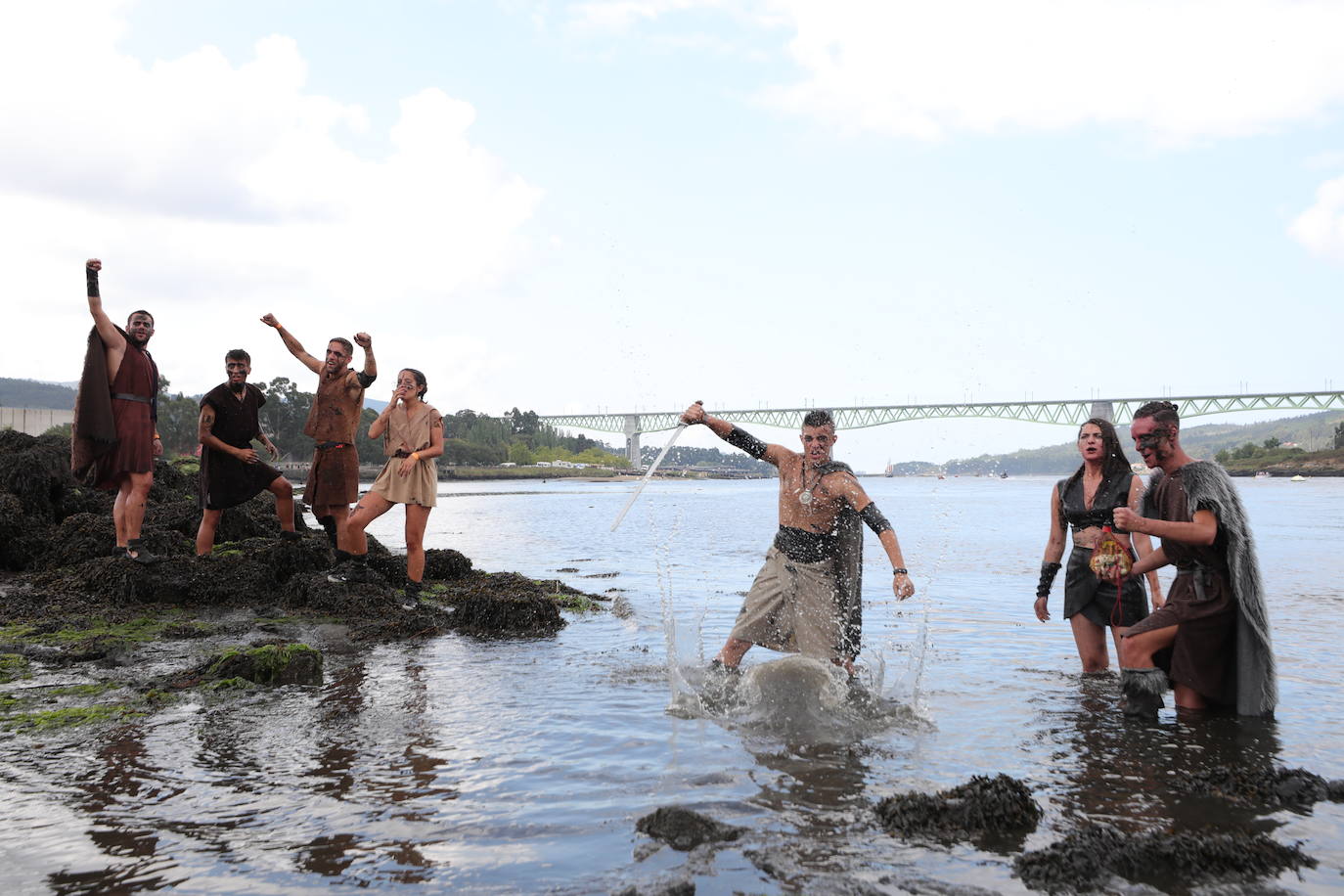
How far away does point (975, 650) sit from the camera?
29.9 feet

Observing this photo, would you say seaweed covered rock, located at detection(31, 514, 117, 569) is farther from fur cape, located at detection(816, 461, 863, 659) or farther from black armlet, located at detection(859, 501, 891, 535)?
black armlet, located at detection(859, 501, 891, 535)

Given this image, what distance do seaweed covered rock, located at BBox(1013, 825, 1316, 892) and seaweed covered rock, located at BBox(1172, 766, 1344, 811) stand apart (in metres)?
0.65

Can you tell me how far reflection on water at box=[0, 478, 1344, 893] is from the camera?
3686 mm

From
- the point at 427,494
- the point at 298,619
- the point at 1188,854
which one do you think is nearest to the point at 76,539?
the point at 298,619

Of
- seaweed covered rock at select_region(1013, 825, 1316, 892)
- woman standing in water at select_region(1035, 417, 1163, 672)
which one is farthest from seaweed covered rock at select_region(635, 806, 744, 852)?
woman standing in water at select_region(1035, 417, 1163, 672)

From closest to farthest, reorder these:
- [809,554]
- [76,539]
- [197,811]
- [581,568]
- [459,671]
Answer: [197,811] → [809,554] → [459,671] → [76,539] → [581,568]

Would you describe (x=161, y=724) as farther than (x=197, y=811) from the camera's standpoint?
Yes

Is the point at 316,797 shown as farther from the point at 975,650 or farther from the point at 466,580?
the point at 466,580

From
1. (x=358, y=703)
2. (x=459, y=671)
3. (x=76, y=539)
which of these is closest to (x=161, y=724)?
(x=358, y=703)

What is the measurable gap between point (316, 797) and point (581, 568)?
511 inches

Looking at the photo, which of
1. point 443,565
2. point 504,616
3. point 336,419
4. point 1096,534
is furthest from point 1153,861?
point 443,565

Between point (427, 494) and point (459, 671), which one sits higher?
point (427, 494)

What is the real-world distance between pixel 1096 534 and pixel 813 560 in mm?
2139

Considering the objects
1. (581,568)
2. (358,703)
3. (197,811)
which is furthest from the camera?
(581,568)
